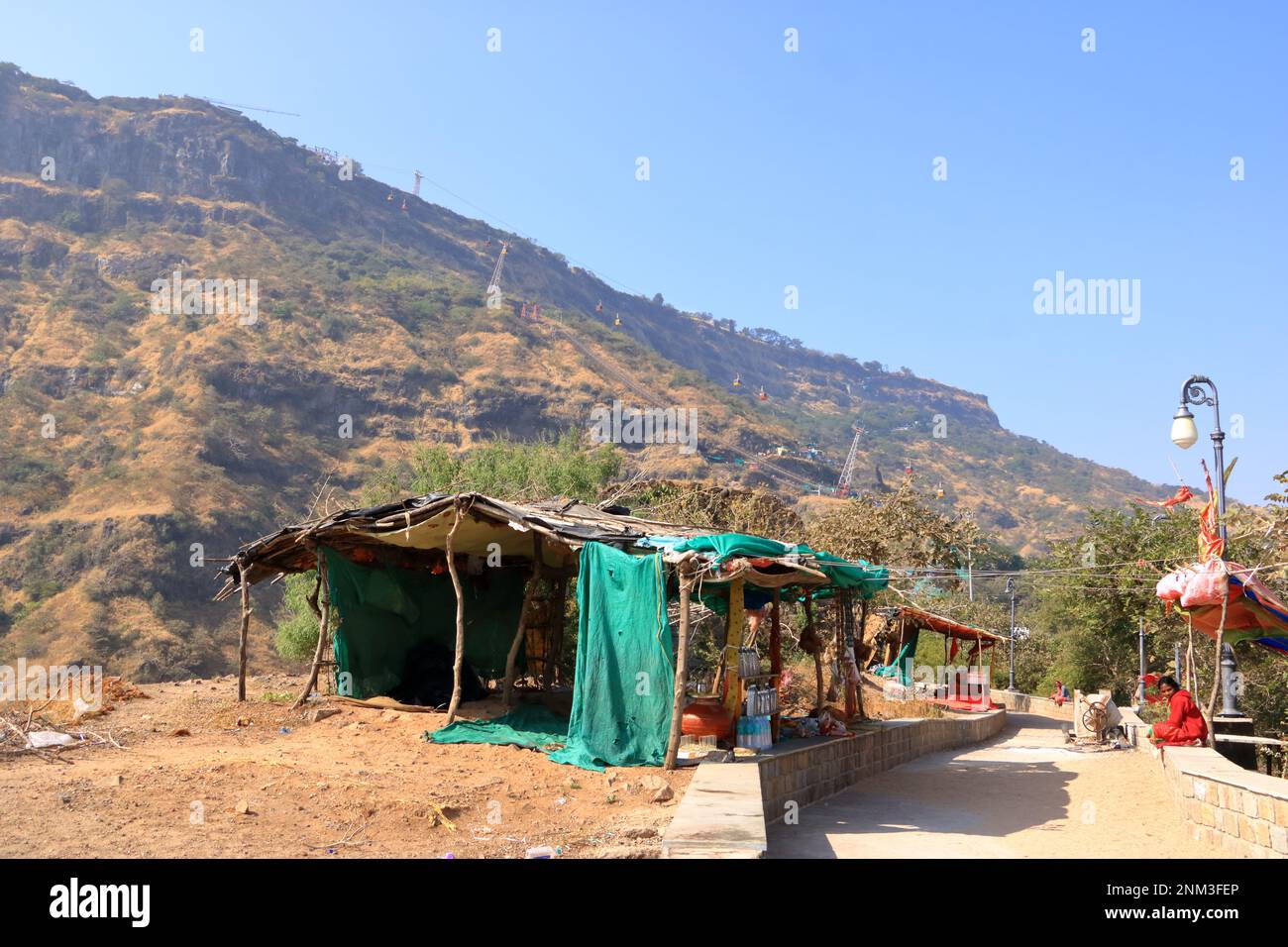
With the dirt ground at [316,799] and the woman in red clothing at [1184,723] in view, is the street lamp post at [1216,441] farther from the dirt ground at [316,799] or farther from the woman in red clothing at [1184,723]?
the dirt ground at [316,799]

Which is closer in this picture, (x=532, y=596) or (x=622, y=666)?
(x=622, y=666)

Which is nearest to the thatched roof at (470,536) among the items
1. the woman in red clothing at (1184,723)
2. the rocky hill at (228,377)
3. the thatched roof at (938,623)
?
A: the woman in red clothing at (1184,723)

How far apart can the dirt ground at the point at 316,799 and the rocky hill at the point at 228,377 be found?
94.5ft

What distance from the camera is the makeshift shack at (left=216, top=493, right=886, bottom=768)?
10195mm

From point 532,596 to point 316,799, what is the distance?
17.5ft

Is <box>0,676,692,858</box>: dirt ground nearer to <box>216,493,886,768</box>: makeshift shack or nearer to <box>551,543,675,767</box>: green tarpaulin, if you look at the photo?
<box>551,543,675,767</box>: green tarpaulin

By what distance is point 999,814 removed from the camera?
10.5 metres

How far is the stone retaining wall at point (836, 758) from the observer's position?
980 centimetres

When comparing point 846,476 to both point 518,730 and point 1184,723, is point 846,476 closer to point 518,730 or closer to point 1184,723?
point 1184,723

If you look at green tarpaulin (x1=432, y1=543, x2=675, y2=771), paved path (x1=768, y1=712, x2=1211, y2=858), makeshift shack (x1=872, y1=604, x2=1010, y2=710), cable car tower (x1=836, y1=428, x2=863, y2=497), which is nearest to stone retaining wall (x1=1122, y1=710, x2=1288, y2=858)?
paved path (x1=768, y1=712, x2=1211, y2=858)

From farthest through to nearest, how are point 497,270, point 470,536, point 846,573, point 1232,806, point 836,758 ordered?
point 497,270 < point 470,536 < point 846,573 < point 836,758 < point 1232,806

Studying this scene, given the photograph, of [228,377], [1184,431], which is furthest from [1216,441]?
[228,377]
